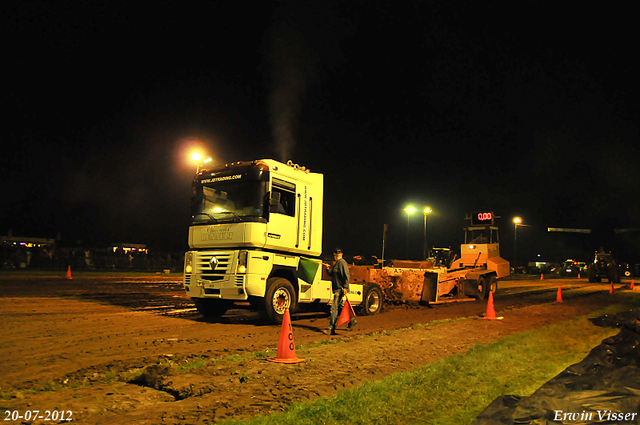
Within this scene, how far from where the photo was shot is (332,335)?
9.78 meters

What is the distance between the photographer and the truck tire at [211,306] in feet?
38.9

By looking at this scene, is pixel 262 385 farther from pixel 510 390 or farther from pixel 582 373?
pixel 582 373

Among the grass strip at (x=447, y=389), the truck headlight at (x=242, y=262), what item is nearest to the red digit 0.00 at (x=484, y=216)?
the grass strip at (x=447, y=389)

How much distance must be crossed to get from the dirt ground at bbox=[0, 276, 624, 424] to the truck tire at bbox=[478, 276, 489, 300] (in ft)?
19.3

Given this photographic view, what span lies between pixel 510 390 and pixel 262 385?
120 inches

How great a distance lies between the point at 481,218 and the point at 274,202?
1510 centimetres

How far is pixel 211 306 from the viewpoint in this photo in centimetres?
1203

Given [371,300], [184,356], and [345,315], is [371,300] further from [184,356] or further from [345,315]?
[184,356]

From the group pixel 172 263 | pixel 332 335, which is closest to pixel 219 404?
pixel 332 335

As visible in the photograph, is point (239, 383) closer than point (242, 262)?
Yes

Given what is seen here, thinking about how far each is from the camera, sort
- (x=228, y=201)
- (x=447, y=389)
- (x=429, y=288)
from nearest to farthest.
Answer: (x=447, y=389), (x=228, y=201), (x=429, y=288)

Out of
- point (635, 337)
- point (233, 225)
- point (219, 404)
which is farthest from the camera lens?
point (233, 225)

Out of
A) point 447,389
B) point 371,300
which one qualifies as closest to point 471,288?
point 371,300

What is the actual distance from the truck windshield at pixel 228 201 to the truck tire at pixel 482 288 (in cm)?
1252
